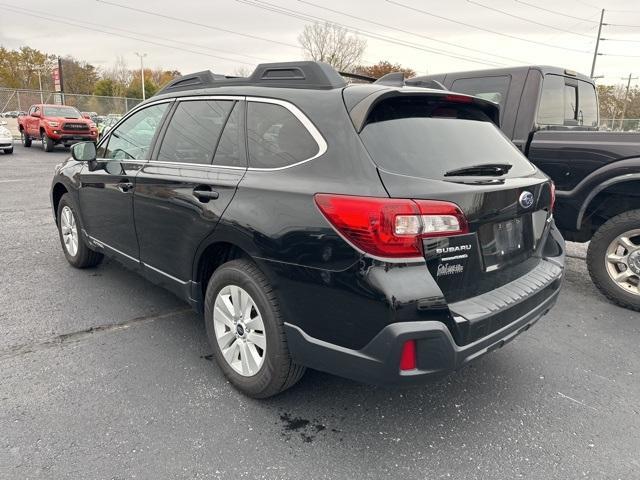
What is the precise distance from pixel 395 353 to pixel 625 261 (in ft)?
10.3

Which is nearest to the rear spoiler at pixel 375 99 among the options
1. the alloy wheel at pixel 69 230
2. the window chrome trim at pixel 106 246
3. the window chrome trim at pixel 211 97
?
the window chrome trim at pixel 211 97

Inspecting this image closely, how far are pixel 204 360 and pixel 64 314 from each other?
1.45 metres

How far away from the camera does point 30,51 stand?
67.9 metres

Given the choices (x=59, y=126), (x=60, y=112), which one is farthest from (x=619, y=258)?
(x=60, y=112)

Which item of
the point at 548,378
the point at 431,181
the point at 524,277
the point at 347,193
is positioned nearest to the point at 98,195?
the point at 347,193

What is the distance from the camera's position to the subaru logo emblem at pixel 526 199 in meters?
2.62

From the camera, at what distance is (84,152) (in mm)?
4109

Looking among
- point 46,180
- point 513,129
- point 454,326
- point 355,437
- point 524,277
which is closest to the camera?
point 454,326

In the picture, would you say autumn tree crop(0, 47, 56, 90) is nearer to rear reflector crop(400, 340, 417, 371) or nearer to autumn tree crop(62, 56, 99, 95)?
autumn tree crop(62, 56, 99, 95)

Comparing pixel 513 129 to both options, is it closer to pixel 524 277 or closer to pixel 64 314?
pixel 524 277

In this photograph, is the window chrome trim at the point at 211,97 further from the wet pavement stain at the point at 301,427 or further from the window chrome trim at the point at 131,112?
the wet pavement stain at the point at 301,427

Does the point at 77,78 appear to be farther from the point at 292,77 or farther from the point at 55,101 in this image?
the point at 292,77

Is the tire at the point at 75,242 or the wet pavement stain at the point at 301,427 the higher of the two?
the tire at the point at 75,242

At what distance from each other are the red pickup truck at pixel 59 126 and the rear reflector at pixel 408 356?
803 inches
